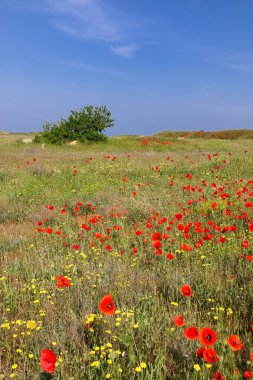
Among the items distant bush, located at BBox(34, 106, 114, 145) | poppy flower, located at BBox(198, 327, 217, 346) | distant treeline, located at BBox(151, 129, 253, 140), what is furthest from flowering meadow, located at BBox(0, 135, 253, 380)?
distant treeline, located at BBox(151, 129, 253, 140)

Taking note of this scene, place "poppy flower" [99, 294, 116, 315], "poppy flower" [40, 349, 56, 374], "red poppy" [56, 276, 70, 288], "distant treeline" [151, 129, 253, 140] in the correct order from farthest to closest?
1. "distant treeline" [151, 129, 253, 140]
2. "red poppy" [56, 276, 70, 288]
3. "poppy flower" [99, 294, 116, 315]
4. "poppy flower" [40, 349, 56, 374]

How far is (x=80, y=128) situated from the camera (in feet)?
97.7

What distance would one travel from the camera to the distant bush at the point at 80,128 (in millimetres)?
29625

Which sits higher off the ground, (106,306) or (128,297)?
(106,306)

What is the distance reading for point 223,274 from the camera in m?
4.20

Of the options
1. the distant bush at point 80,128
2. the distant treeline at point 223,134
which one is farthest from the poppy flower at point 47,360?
the distant treeline at point 223,134

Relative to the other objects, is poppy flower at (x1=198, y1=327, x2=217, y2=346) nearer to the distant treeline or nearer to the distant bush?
the distant bush

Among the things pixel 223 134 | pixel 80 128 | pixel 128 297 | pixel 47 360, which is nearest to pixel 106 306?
pixel 47 360

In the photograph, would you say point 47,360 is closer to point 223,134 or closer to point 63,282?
point 63,282

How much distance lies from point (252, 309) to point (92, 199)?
5.86 meters

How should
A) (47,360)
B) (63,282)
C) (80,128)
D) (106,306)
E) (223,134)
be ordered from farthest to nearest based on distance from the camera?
(223,134), (80,128), (63,282), (106,306), (47,360)

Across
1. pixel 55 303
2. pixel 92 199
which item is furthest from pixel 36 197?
pixel 55 303

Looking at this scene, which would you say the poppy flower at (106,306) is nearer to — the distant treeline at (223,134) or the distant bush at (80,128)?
the distant bush at (80,128)

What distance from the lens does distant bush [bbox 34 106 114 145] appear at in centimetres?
2962
